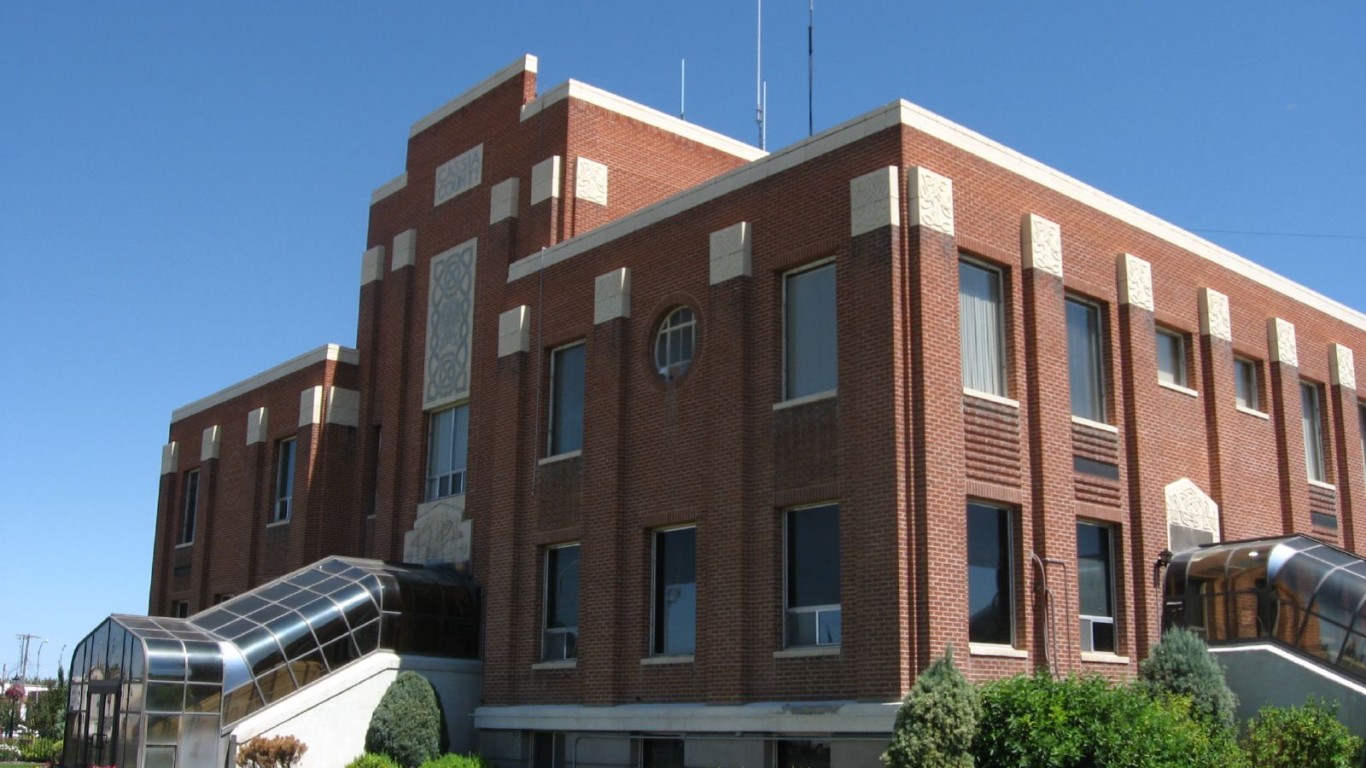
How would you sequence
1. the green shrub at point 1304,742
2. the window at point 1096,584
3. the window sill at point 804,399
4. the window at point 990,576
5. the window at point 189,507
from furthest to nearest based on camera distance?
the window at point 189,507
the window at point 1096,584
the window sill at point 804,399
the window at point 990,576
the green shrub at point 1304,742

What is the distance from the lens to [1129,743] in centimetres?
1709

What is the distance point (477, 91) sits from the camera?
33.8 m

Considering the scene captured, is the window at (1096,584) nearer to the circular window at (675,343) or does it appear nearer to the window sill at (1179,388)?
the window sill at (1179,388)

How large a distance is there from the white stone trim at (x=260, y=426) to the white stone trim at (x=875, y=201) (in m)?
21.7

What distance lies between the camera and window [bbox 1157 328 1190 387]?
26.0 m

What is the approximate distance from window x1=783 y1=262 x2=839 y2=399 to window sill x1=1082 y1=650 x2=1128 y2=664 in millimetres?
5949

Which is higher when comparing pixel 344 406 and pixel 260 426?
pixel 344 406

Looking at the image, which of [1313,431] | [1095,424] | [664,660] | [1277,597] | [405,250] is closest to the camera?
[1277,597]

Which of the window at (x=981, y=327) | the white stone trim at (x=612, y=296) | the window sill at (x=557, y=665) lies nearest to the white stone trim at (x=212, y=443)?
the window sill at (x=557, y=665)

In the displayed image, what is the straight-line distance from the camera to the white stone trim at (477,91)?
106 ft

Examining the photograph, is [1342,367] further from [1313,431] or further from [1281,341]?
[1281,341]

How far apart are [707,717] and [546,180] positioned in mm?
12893

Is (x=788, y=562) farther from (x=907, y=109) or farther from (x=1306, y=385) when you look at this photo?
(x=1306, y=385)

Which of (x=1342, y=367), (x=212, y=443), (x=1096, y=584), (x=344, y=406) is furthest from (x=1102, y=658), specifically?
(x=212, y=443)
